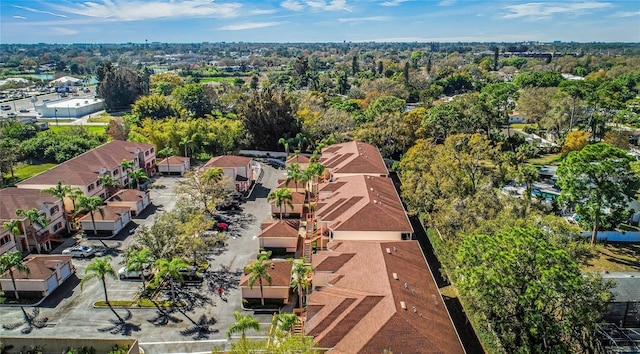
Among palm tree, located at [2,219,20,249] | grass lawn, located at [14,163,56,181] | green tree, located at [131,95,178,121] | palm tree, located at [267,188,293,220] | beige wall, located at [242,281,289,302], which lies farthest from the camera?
green tree, located at [131,95,178,121]

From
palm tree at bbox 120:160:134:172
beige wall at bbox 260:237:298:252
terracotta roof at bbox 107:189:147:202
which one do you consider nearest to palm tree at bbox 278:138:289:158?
palm tree at bbox 120:160:134:172

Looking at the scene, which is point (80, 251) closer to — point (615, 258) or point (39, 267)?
point (39, 267)

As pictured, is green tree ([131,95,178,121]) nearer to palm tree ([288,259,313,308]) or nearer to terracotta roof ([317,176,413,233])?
terracotta roof ([317,176,413,233])

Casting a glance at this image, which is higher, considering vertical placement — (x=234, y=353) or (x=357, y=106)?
(x=357, y=106)

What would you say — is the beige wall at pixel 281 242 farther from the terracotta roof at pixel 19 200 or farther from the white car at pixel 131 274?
the terracotta roof at pixel 19 200

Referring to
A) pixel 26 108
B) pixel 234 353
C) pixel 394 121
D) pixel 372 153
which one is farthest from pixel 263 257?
pixel 26 108

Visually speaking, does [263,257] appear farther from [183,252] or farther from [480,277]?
[480,277]
